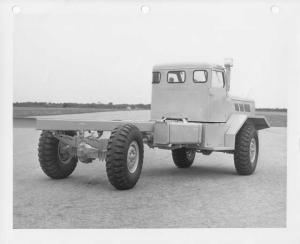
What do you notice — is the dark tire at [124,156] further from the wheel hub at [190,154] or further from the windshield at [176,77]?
the wheel hub at [190,154]

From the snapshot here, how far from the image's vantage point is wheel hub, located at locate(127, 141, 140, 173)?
650cm

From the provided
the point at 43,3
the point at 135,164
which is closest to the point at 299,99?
the point at 135,164

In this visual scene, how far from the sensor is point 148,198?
253 inches

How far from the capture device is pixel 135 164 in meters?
6.62

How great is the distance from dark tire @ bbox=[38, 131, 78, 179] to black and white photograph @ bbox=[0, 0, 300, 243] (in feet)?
0.04

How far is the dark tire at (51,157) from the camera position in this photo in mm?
6898

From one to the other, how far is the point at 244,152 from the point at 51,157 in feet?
7.59

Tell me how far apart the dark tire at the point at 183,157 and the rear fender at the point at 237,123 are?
0.59m

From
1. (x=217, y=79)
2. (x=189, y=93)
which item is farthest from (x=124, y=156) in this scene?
(x=217, y=79)

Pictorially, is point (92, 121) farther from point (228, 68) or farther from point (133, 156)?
point (228, 68)

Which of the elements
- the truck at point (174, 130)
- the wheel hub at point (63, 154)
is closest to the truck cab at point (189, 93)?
the truck at point (174, 130)

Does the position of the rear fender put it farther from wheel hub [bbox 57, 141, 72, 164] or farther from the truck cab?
wheel hub [bbox 57, 141, 72, 164]

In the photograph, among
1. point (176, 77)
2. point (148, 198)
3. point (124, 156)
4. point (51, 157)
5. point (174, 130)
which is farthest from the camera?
point (176, 77)

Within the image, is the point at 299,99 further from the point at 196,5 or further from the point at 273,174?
the point at 196,5
